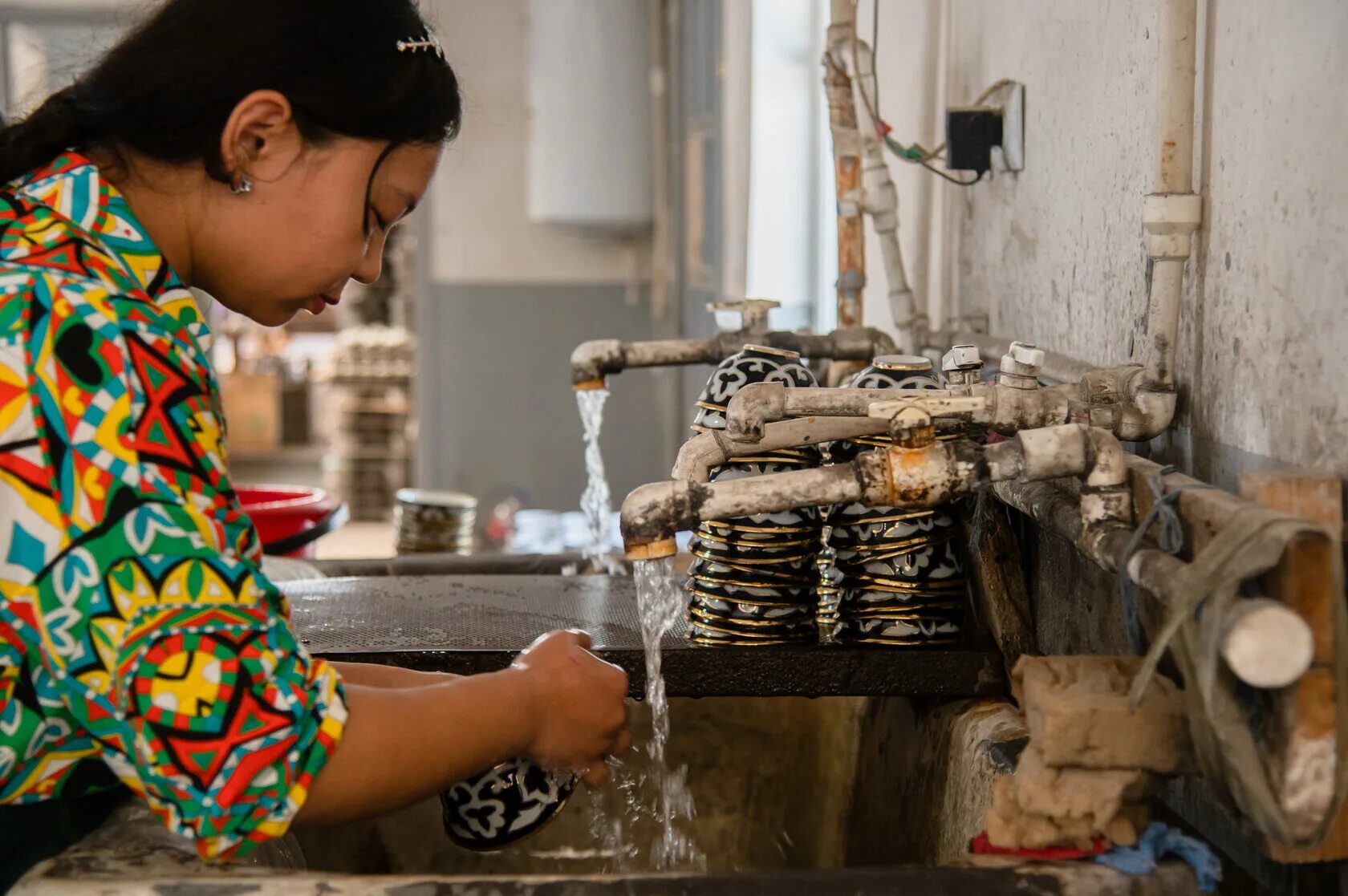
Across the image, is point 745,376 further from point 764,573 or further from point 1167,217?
point 1167,217

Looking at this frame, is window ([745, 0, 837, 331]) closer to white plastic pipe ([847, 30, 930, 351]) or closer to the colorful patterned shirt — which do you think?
white plastic pipe ([847, 30, 930, 351])

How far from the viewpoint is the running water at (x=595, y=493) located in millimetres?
1832

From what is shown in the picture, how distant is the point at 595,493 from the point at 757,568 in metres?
0.62

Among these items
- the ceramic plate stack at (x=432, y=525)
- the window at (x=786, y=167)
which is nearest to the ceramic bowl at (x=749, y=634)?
the ceramic plate stack at (x=432, y=525)

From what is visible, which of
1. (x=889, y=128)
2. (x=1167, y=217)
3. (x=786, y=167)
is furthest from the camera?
(x=786, y=167)

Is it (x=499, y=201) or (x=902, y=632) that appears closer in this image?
(x=902, y=632)

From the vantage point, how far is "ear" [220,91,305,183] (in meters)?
1.01

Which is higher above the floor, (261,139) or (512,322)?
(261,139)

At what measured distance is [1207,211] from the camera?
116cm

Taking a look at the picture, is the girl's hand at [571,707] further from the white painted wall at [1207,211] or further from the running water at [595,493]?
the running water at [595,493]

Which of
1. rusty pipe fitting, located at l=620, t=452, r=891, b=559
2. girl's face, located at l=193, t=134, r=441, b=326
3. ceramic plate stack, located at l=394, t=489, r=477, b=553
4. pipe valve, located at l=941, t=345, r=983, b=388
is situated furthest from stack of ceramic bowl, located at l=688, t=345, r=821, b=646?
ceramic plate stack, located at l=394, t=489, r=477, b=553

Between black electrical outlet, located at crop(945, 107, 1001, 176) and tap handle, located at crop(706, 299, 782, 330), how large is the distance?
1.03ft

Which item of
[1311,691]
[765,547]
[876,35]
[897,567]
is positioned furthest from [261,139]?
[876,35]

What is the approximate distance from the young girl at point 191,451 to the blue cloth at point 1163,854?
0.40m
